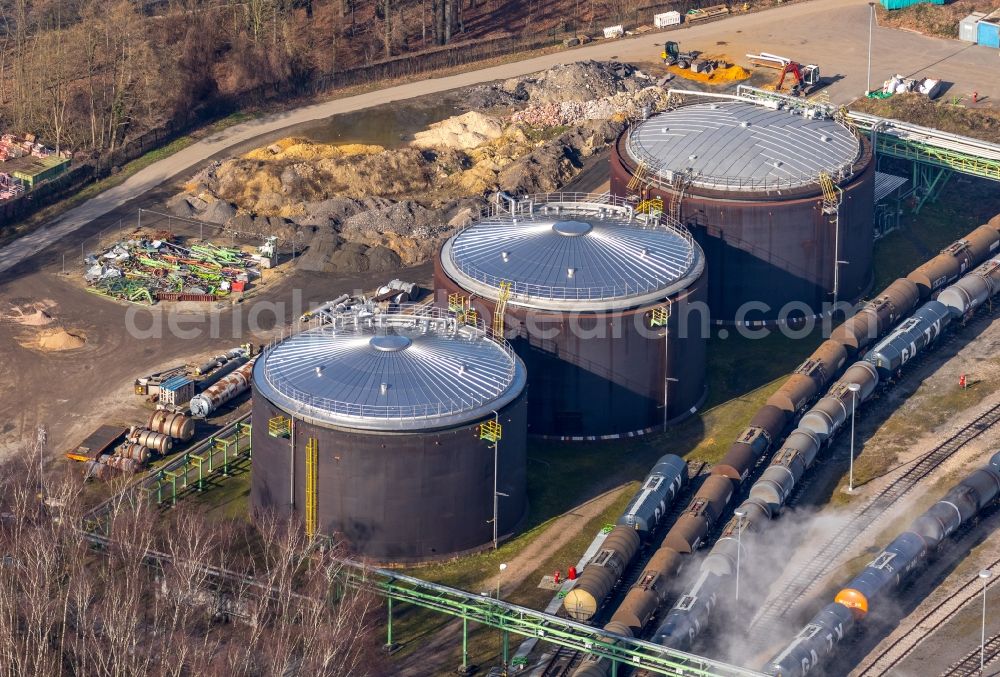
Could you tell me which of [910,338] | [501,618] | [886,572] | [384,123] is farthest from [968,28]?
[501,618]

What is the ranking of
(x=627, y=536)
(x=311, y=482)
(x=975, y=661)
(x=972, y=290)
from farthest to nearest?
(x=972, y=290) < (x=311, y=482) < (x=627, y=536) < (x=975, y=661)

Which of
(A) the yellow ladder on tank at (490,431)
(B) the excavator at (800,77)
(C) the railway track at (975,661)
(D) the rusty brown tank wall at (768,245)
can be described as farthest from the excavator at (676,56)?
(C) the railway track at (975,661)

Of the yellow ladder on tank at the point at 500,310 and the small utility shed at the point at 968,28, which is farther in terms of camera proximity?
the small utility shed at the point at 968,28

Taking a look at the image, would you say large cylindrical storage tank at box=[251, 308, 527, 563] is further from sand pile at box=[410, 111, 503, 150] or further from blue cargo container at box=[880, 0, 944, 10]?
blue cargo container at box=[880, 0, 944, 10]

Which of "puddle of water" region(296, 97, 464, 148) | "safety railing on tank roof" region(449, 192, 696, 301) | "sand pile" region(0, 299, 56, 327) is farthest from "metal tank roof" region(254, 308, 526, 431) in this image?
"puddle of water" region(296, 97, 464, 148)

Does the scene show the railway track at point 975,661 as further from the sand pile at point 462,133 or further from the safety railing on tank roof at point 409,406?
the sand pile at point 462,133

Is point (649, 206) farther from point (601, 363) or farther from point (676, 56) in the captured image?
point (676, 56)
